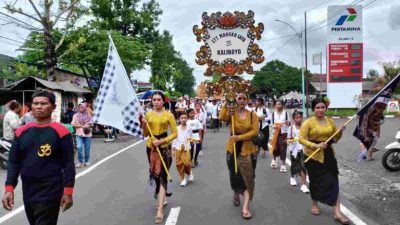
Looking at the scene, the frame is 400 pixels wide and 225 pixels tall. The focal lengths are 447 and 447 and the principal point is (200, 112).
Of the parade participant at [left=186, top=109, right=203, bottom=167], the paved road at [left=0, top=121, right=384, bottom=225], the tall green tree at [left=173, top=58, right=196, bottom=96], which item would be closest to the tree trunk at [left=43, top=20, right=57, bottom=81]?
the paved road at [left=0, top=121, right=384, bottom=225]

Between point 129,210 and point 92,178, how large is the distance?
10.8ft

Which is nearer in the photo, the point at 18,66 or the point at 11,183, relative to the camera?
the point at 11,183

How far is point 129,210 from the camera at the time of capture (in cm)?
673

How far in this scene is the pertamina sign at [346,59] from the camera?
35.4 metres

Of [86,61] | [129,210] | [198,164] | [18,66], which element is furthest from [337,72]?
[129,210]

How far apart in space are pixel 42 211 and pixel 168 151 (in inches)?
112

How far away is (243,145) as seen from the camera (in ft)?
21.2

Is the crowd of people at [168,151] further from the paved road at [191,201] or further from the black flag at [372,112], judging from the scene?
the black flag at [372,112]

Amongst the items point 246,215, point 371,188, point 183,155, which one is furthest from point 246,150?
point 371,188

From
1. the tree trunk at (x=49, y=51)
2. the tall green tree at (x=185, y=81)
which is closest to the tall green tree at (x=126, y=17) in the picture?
the tree trunk at (x=49, y=51)

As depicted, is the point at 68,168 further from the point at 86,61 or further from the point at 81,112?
the point at 86,61

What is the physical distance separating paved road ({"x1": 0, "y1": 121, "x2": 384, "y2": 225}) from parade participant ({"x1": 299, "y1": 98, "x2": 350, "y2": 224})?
1.10 feet

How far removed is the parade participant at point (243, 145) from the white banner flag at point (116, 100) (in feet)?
4.39

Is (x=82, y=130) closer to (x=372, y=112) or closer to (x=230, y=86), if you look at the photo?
(x=230, y=86)
